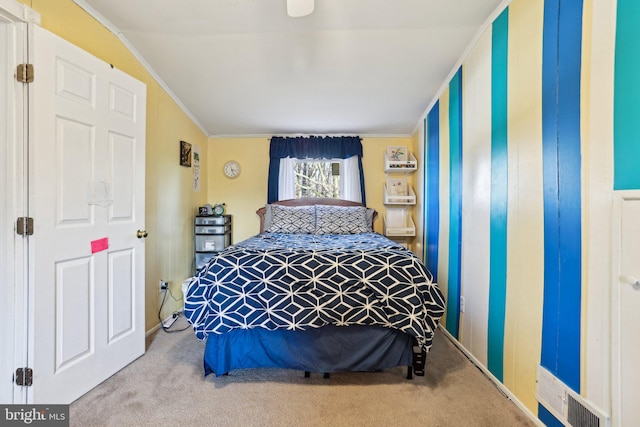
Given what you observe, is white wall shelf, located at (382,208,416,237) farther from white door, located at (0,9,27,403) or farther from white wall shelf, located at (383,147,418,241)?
white door, located at (0,9,27,403)

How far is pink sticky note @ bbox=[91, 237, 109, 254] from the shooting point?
163 centimetres

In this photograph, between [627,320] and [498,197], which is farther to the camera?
[498,197]

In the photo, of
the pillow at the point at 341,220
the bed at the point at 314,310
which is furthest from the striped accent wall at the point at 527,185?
the pillow at the point at 341,220

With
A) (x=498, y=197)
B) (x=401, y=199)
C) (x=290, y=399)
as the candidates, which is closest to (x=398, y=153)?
(x=401, y=199)

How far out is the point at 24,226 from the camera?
134cm

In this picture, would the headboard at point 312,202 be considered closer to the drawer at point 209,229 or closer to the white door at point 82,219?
the drawer at point 209,229

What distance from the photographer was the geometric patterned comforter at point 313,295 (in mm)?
1565

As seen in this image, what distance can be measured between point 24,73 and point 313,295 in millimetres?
1866

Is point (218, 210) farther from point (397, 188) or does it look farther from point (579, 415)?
point (579, 415)

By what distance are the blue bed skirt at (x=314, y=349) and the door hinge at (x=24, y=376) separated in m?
0.81

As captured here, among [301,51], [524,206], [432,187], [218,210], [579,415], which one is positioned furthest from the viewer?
[218,210]

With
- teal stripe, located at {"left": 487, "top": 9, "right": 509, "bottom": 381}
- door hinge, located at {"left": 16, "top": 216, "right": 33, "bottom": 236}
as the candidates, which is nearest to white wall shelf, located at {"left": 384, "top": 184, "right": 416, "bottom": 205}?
teal stripe, located at {"left": 487, "top": 9, "right": 509, "bottom": 381}

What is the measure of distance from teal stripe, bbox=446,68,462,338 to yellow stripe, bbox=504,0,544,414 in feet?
2.06

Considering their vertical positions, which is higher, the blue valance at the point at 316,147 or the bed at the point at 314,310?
the blue valance at the point at 316,147
